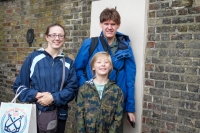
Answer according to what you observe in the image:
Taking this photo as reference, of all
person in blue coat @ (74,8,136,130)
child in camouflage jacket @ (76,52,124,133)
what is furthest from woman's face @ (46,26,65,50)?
child in camouflage jacket @ (76,52,124,133)

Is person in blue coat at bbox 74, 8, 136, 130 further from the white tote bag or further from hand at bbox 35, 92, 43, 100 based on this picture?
the white tote bag

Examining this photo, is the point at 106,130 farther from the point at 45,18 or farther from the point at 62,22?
the point at 45,18

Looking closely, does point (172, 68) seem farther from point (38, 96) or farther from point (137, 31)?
point (38, 96)

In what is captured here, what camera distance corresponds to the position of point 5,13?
5.24 metres

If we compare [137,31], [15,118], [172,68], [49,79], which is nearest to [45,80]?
[49,79]

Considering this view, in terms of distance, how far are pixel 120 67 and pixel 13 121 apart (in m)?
1.29

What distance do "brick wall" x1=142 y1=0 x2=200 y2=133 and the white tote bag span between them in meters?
1.46

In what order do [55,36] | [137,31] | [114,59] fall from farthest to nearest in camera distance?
[137,31]
[114,59]
[55,36]

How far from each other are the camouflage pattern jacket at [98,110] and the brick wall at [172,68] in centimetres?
64

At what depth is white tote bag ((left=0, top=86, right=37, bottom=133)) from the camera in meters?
2.24

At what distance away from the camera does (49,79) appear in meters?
2.48

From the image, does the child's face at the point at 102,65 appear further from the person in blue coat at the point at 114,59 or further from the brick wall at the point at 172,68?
the brick wall at the point at 172,68

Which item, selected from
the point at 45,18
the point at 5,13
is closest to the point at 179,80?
the point at 45,18

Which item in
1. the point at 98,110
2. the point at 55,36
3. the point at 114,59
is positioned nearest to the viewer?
the point at 98,110
